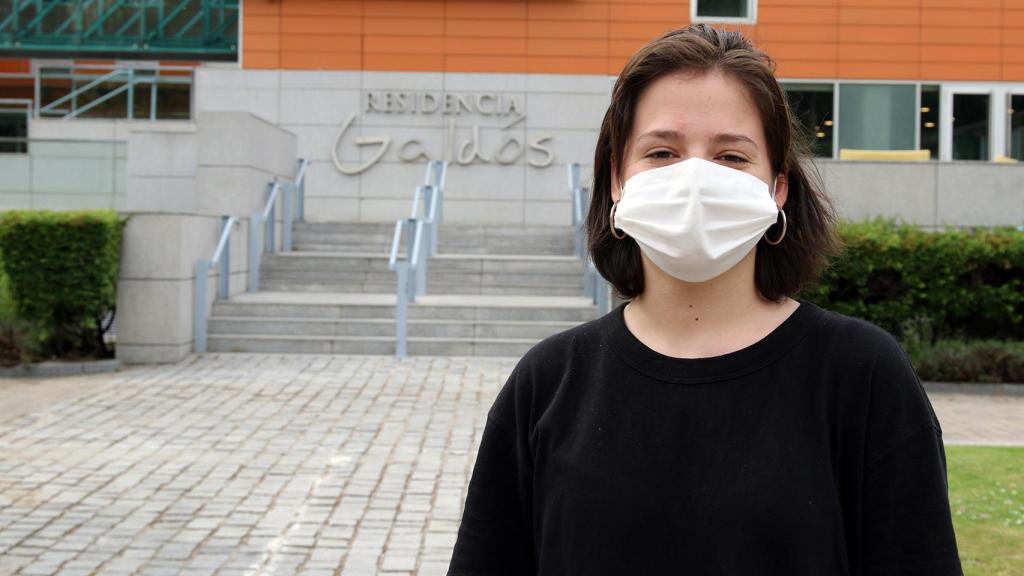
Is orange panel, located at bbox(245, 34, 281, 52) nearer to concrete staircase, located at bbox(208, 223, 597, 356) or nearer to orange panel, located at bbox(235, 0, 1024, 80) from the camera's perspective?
orange panel, located at bbox(235, 0, 1024, 80)

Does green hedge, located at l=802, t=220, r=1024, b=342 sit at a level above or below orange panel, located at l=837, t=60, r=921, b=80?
below

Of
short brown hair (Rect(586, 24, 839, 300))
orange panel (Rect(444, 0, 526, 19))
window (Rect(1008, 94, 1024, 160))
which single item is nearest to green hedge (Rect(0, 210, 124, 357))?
short brown hair (Rect(586, 24, 839, 300))

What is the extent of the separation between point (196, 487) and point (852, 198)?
10.8 metres

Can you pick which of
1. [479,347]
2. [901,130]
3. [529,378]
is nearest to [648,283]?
[529,378]

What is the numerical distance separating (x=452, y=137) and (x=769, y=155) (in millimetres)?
20338

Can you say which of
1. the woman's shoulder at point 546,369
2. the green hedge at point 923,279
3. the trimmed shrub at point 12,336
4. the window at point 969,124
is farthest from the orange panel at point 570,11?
the woman's shoulder at point 546,369

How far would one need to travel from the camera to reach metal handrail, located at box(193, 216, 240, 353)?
13.6 meters

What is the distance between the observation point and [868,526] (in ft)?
5.99

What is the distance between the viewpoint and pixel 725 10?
22.9 metres

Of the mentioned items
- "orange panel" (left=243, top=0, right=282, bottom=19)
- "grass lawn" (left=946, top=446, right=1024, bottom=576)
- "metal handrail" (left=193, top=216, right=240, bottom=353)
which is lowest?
"grass lawn" (left=946, top=446, right=1024, bottom=576)

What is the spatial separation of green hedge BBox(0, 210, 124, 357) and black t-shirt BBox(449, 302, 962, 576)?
11226 millimetres

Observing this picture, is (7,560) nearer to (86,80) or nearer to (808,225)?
(808,225)

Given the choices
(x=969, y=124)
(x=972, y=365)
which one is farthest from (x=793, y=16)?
(x=972, y=365)

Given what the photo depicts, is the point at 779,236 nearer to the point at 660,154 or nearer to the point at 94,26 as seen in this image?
the point at 660,154
